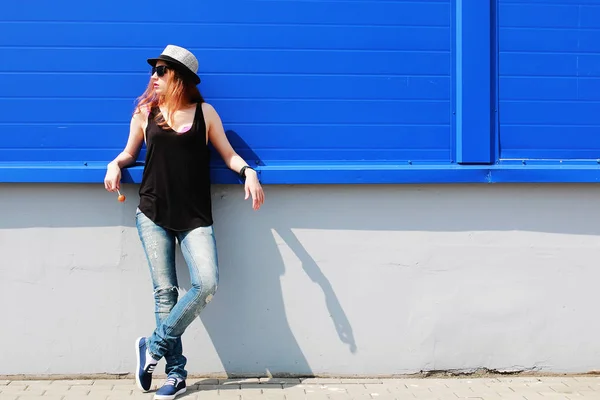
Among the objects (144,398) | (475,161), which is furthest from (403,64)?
(144,398)

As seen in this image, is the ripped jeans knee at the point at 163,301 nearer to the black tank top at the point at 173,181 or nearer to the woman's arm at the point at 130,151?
the black tank top at the point at 173,181

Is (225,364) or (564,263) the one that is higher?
(564,263)

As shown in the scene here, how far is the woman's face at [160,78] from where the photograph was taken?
4312 millimetres

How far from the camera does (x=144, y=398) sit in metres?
4.25

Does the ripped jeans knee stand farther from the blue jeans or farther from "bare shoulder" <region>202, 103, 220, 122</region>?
"bare shoulder" <region>202, 103, 220, 122</region>

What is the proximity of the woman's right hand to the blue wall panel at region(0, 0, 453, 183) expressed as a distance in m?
0.29

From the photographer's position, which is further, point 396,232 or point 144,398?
point 396,232

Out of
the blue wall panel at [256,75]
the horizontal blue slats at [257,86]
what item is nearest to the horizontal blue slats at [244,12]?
the blue wall panel at [256,75]

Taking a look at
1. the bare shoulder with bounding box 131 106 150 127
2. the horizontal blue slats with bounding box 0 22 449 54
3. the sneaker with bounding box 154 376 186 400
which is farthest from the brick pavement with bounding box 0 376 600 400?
the horizontal blue slats with bounding box 0 22 449 54

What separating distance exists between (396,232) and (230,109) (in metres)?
1.31

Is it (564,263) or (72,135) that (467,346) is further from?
(72,135)

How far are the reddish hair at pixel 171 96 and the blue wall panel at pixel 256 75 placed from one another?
8.5 inches

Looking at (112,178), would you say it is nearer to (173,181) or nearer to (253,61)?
(173,181)

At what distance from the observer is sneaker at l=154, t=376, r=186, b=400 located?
13.8 ft
